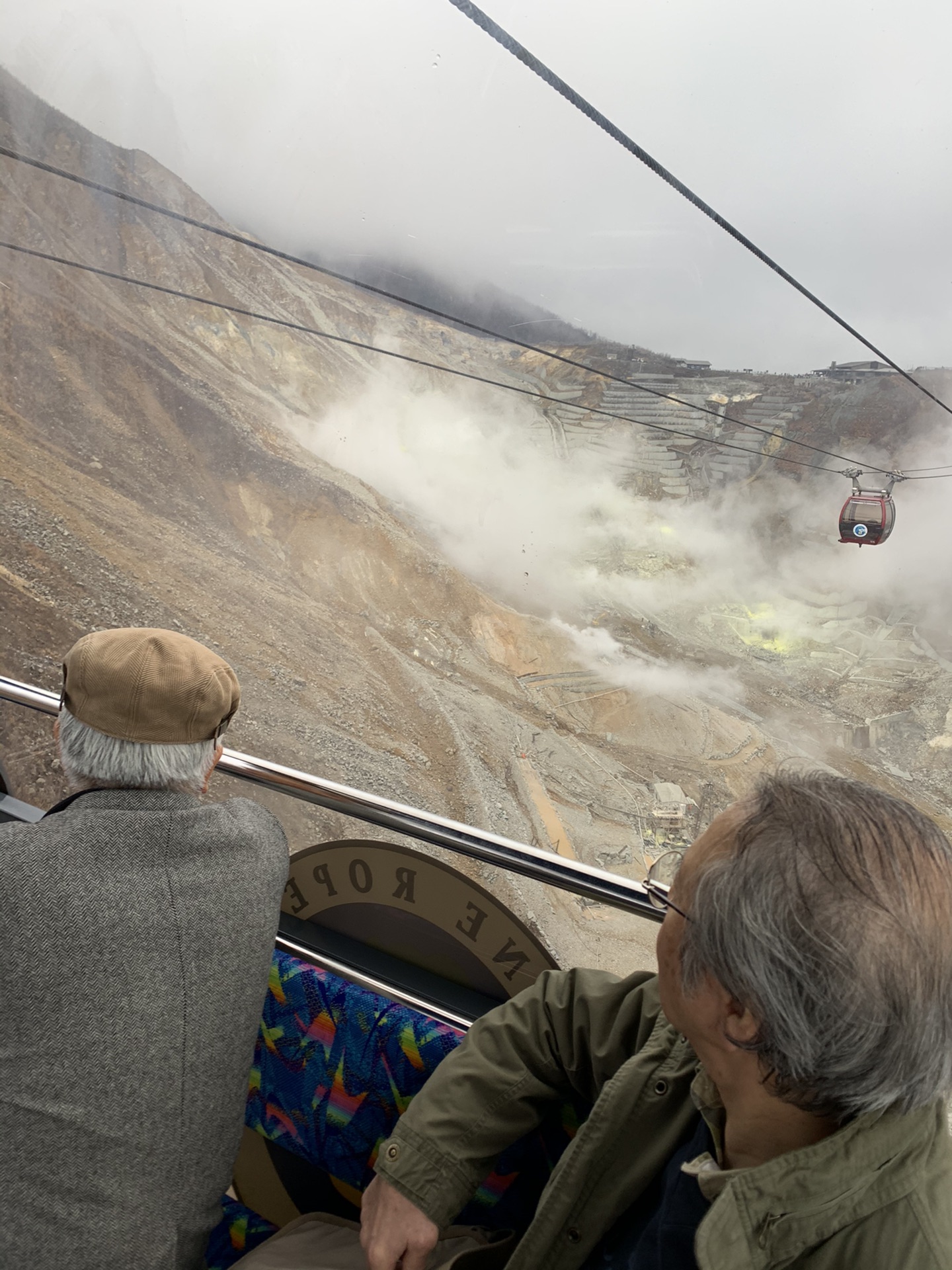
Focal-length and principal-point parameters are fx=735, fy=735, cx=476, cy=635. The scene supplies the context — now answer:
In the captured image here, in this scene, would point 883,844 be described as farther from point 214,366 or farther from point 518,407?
point 214,366

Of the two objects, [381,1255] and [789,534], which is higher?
[789,534]

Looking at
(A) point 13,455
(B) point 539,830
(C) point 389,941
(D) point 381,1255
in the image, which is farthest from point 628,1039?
(A) point 13,455

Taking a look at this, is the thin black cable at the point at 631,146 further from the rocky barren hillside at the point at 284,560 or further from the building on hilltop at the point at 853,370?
the rocky barren hillside at the point at 284,560

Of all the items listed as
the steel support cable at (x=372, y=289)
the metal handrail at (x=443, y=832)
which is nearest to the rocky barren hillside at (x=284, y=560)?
the steel support cable at (x=372, y=289)

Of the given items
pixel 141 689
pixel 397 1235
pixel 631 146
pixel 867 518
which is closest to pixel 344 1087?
pixel 397 1235

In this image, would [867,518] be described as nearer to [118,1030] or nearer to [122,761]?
[122,761]

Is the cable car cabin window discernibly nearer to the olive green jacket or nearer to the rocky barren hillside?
the rocky barren hillside
